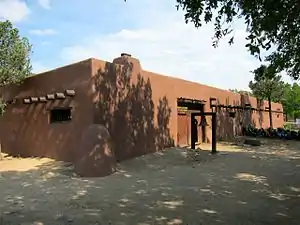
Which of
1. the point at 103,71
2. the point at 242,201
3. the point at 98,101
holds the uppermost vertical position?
the point at 103,71

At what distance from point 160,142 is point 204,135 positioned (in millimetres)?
5483

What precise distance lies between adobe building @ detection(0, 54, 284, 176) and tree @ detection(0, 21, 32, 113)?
731mm

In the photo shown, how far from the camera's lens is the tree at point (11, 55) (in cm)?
1516

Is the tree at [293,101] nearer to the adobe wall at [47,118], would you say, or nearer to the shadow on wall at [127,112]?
the shadow on wall at [127,112]

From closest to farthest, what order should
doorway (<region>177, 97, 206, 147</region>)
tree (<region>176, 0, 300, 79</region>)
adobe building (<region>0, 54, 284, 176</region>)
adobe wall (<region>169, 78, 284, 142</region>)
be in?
tree (<region>176, 0, 300, 79</region>), adobe building (<region>0, 54, 284, 176</region>), doorway (<region>177, 97, 206, 147</region>), adobe wall (<region>169, 78, 284, 142</region>)

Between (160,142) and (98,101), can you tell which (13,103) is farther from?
(160,142)

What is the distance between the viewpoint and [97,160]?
1162 cm

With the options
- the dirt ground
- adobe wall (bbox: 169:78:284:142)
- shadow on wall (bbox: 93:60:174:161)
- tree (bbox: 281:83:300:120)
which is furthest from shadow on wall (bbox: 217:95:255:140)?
tree (bbox: 281:83:300:120)

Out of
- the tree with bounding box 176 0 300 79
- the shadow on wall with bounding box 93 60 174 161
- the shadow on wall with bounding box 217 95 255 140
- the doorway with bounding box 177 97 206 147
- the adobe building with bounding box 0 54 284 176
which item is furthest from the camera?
the shadow on wall with bounding box 217 95 255 140

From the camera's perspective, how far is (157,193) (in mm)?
8766

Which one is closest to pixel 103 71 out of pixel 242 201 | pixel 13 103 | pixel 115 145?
pixel 115 145

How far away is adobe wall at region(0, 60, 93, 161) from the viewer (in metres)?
13.4

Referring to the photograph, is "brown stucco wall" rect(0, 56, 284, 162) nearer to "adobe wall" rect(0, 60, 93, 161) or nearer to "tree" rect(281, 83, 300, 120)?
"adobe wall" rect(0, 60, 93, 161)

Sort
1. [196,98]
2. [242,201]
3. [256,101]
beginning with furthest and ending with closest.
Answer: [256,101]
[196,98]
[242,201]
